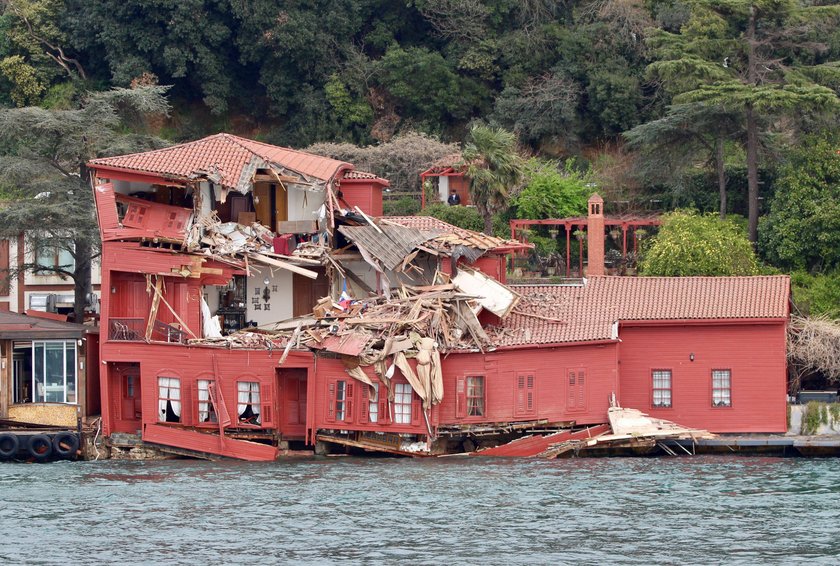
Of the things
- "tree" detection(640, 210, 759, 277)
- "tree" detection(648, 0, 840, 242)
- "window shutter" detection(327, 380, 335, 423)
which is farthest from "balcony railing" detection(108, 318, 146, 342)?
"tree" detection(648, 0, 840, 242)

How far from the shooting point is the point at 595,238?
56.6m

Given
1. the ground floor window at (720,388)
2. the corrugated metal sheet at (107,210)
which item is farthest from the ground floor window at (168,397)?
the ground floor window at (720,388)

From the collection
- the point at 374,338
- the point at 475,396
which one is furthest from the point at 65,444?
the point at 475,396

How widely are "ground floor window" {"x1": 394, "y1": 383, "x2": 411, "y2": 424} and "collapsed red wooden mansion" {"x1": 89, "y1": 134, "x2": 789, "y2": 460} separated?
4cm

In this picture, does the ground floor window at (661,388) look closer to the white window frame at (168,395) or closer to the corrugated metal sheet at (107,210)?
the white window frame at (168,395)

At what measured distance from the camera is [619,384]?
48.1 m

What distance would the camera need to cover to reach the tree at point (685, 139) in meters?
59.0

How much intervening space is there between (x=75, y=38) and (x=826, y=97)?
3365 cm

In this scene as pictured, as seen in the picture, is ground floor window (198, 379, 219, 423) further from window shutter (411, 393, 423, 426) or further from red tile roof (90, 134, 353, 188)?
red tile roof (90, 134, 353, 188)

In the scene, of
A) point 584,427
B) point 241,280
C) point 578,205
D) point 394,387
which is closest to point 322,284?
point 241,280

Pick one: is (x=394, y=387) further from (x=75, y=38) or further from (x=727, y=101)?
(x=75, y=38)

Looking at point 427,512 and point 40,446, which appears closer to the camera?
point 427,512

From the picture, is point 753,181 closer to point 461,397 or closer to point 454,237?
point 454,237

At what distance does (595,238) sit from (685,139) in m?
6.72
